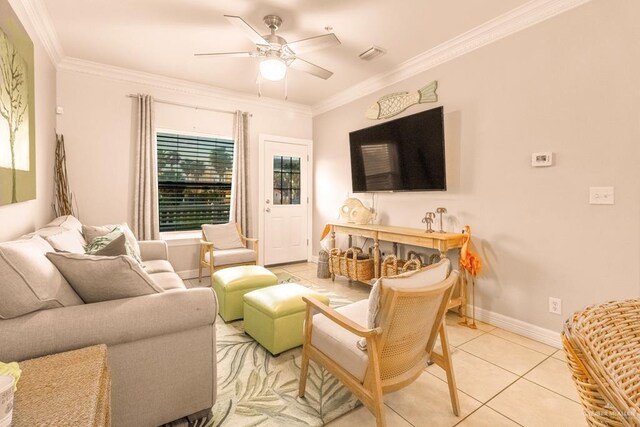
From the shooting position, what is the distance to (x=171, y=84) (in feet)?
13.4

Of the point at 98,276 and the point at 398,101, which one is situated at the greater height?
the point at 398,101

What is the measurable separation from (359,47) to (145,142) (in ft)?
9.51

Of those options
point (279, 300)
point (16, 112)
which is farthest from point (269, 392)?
point (16, 112)

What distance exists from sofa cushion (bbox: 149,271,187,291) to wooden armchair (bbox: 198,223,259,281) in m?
0.89

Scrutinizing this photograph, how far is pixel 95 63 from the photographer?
3615 mm

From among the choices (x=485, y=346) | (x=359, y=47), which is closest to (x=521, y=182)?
(x=485, y=346)

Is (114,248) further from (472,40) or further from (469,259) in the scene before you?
(472,40)

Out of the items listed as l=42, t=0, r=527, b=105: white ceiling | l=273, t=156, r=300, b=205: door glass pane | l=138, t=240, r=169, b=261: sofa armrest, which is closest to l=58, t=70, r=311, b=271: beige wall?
l=42, t=0, r=527, b=105: white ceiling

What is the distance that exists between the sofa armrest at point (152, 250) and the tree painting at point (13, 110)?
1.39m

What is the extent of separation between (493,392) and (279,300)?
1508 mm

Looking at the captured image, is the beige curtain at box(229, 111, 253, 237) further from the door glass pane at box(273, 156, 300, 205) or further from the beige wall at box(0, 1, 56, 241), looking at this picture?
the beige wall at box(0, 1, 56, 241)

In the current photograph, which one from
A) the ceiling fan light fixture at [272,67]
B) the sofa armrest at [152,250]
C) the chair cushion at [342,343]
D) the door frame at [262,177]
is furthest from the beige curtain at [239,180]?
the chair cushion at [342,343]

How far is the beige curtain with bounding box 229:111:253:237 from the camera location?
457cm

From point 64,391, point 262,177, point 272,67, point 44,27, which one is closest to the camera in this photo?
point 64,391
